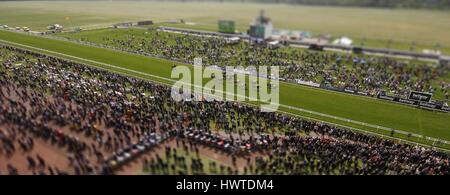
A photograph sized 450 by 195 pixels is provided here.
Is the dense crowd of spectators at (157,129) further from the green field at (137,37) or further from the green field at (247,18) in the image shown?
the green field at (137,37)

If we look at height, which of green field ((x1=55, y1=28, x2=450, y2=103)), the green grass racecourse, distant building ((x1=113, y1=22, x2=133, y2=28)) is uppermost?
distant building ((x1=113, y1=22, x2=133, y2=28))

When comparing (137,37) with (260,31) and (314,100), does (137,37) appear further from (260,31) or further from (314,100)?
(314,100)

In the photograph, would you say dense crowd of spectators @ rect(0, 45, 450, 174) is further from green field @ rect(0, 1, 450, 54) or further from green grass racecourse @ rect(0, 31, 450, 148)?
green field @ rect(0, 1, 450, 54)

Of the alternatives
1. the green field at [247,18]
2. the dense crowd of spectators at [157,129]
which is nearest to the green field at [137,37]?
the green field at [247,18]

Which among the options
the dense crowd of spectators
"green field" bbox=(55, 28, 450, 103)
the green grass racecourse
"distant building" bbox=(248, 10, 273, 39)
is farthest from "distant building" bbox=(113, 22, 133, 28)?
"distant building" bbox=(248, 10, 273, 39)

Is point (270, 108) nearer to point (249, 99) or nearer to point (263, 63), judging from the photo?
point (249, 99)

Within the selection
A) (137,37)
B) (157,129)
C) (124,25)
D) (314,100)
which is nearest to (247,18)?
(137,37)

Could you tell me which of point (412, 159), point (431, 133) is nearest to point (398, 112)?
point (431, 133)

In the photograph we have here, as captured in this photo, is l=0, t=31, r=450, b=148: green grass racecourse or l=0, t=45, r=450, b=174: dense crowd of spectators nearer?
l=0, t=45, r=450, b=174: dense crowd of spectators
